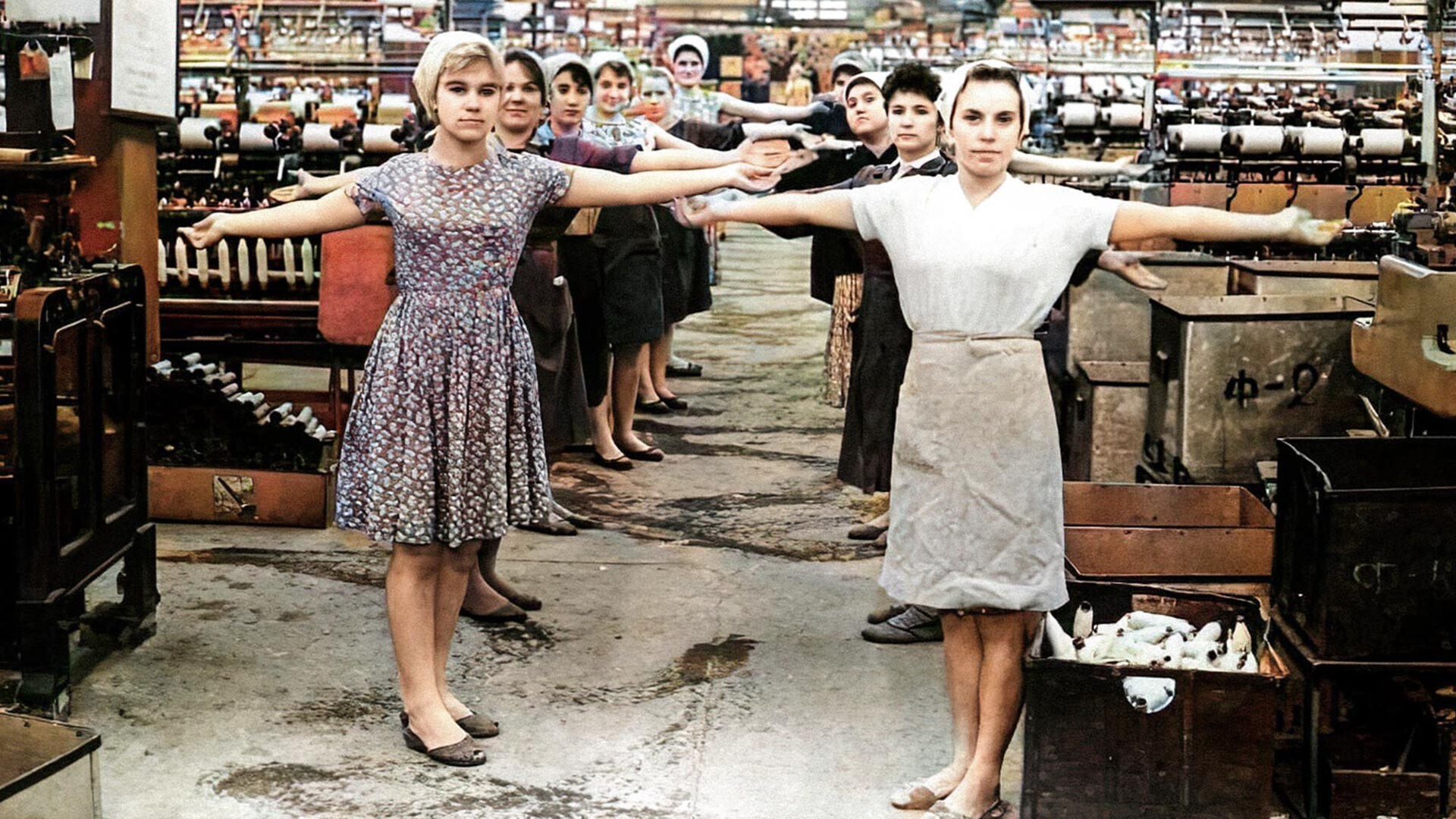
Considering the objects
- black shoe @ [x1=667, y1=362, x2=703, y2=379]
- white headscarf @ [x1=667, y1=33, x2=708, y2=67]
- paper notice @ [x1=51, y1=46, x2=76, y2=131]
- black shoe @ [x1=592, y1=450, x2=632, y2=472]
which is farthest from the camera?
black shoe @ [x1=667, y1=362, x2=703, y2=379]

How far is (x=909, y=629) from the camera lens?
15.4ft

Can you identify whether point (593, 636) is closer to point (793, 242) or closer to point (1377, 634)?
point (1377, 634)

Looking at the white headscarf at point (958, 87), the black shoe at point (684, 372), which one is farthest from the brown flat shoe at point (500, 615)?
the black shoe at point (684, 372)

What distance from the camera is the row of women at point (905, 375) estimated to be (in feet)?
10.6

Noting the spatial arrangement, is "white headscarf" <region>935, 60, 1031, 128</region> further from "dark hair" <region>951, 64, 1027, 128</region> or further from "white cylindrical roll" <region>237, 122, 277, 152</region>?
"white cylindrical roll" <region>237, 122, 277, 152</region>

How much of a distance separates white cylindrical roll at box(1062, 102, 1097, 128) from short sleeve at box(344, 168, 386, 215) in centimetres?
662

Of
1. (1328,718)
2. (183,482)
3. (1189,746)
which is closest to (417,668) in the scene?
(1189,746)

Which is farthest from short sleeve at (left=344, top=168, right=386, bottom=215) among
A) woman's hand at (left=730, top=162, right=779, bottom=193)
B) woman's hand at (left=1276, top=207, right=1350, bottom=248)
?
woman's hand at (left=1276, top=207, right=1350, bottom=248)

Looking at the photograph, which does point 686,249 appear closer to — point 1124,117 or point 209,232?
point 1124,117

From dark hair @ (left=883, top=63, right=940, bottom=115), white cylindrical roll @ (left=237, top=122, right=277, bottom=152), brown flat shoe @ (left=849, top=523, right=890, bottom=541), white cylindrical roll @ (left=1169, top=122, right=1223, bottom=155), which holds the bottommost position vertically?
brown flat shoe @ (left=849, top=523, right=890, bottom=541)

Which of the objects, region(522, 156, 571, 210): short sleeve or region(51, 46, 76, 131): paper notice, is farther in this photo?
region(51, 46, 76, 131): paper notice

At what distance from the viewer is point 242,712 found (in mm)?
4066

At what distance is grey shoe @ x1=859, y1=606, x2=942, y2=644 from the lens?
468 centimetres

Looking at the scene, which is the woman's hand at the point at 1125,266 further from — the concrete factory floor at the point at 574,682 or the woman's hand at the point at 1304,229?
the concrete factory floor at the point at 574,682
